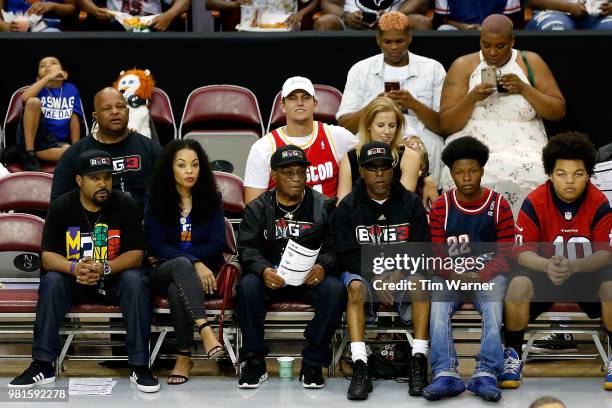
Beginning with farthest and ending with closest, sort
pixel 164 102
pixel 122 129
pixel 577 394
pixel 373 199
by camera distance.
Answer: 1. pixel 164 102
2. pixel 122 129
3. pixel 373 199
4. pixel 577 394

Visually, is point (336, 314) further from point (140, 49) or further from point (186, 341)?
point (140, 49)

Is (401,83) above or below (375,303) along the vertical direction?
above

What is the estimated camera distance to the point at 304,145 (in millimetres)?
6988

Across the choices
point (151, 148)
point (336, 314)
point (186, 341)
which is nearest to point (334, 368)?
point (336, 314)

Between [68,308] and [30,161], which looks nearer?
[68,308]

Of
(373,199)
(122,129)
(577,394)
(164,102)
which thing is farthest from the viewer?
(164,102)

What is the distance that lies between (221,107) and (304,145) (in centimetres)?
162

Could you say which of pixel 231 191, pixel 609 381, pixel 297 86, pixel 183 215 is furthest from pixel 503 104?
pixel 183 215

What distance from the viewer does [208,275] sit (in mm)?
6250

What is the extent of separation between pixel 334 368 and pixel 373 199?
94 centimetres

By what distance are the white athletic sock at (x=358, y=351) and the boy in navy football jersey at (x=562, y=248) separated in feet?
2.39

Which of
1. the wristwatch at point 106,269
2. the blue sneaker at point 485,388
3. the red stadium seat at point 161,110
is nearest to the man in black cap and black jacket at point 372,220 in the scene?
the blue sneaker at point 485,388

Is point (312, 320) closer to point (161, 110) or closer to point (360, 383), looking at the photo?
point (360, 383)

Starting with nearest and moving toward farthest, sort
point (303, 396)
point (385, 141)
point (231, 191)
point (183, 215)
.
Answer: point (303, 396), point (183, 215), point (385, 141), point (231, 191)
